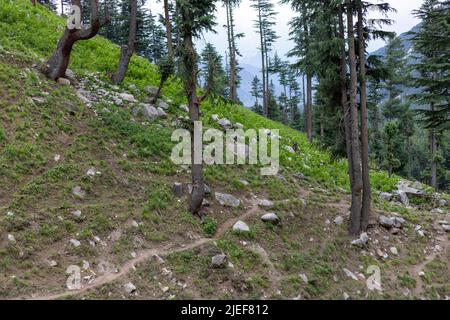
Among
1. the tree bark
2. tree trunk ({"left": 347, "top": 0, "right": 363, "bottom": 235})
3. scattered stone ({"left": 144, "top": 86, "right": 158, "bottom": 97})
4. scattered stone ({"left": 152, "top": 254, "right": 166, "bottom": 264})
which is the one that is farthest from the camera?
scattered stone ({"left": 144, "top": 86, "right": 158, "bottom": 97})

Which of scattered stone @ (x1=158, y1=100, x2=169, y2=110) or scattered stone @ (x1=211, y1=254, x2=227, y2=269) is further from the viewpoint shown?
scattered stone @ (x1=158, y1=100, x2=169, y2=110)

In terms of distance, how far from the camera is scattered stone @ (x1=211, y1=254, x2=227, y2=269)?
10016 mm

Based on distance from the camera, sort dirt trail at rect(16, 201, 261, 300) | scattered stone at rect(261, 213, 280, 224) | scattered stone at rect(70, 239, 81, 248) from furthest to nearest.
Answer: scattered stone at rect(261, 213, 280, 224), scattered stone at rect(70, 239, 81, 248), dirt trail at rect(16, 201, 261, 300)

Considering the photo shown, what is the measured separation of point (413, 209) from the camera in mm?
18406

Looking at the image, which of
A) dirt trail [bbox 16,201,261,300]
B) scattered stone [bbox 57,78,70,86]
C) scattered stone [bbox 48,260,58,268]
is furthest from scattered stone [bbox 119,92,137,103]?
scattered stone [bbox 48,260,58,268]

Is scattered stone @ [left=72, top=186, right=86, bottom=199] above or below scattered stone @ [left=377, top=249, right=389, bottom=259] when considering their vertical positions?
above

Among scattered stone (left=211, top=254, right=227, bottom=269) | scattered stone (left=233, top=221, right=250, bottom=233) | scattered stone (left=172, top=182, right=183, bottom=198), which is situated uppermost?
scattered stone (left=172, top=182, right=183, bottom=198)

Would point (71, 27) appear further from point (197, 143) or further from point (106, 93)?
point (197, 143)

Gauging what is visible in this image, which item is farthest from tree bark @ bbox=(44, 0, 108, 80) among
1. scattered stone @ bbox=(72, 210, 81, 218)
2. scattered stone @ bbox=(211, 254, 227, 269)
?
scattered stone @ bbox=(211, 254, 227, 269)

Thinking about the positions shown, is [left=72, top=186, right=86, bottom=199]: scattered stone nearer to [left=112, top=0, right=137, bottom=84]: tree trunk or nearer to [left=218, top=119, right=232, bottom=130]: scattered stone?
[left=112, top=0, right=137, bottom=84]: tree trunk

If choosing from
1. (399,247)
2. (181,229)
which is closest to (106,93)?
(181,229)

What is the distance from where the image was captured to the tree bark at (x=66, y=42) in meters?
15.6

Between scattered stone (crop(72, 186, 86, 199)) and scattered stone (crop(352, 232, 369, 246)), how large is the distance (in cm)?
975

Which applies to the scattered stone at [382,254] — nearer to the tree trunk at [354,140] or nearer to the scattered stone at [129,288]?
the tree trunk at [354,140]
